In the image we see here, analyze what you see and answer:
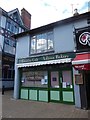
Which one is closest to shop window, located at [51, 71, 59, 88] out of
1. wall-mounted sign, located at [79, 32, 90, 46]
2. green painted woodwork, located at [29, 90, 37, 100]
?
green painted woodwork, located at [29, 90, 37, 100]

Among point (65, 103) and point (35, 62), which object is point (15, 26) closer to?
point (35, 62)

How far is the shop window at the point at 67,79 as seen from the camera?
10495 mm

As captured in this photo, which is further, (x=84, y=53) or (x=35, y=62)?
(x=35, y=62)

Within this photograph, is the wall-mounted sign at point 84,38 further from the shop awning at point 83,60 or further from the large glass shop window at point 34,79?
the large glass shop window at point 34,79

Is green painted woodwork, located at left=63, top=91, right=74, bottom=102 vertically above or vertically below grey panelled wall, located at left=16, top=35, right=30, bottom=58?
below

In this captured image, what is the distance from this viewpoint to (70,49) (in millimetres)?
10477

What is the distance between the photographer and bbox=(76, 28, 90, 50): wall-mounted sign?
9.69 metres

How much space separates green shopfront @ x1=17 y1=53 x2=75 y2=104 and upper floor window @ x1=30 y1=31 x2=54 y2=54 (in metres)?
0.85

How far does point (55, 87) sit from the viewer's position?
436 inches

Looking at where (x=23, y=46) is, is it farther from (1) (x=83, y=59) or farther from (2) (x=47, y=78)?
(1) (x=83, y=59)

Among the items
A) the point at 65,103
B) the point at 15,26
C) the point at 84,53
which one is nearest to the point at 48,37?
the point at 84,53

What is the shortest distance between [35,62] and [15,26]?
1418 cm

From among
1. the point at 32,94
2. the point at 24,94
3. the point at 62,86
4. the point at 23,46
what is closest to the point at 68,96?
the point at 62,86

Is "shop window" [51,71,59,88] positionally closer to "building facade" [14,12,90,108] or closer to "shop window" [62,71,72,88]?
"building facade" [14,12,90,108]
